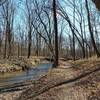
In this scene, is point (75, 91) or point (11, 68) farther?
point (11, 68)

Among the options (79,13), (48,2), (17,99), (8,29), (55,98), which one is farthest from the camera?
(8,29)

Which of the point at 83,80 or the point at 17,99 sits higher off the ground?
the point at 83,80

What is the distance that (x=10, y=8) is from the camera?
48750 mm

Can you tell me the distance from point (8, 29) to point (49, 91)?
37.9 meters

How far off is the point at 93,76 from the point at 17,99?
355 centimetres

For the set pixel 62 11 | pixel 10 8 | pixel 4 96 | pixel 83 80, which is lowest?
pixel 4 96

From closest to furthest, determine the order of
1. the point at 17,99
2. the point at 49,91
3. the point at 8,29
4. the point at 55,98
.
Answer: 1. the point at 55,98
2. the point at 49,91
3. the point at 17,99
4. the point at 8,29

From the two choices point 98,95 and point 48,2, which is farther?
point 48,2

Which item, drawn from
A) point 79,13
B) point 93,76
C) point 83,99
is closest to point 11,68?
point 79,13

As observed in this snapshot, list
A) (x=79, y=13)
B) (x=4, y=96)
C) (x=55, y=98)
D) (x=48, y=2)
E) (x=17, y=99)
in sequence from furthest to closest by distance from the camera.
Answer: (x=79, y=13), (x=48, y=2), (x=4, y=96), (x=17, y=99), (x=55, y=98)

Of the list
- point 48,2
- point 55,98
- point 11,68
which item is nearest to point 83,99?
point 55,98

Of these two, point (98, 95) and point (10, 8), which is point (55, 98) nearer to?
point (98, 95)

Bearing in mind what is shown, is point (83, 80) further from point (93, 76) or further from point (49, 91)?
point (49, 91)

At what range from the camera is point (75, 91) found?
1003 centimetres
